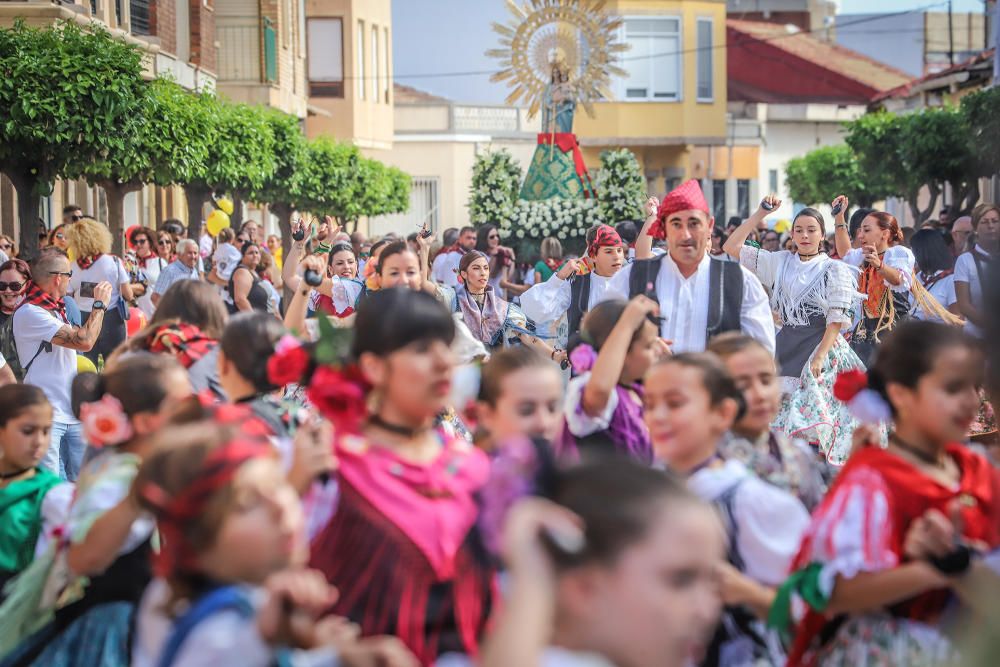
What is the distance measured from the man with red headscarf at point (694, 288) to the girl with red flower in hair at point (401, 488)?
3.12 metres

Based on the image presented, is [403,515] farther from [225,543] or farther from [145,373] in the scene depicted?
[145,373]

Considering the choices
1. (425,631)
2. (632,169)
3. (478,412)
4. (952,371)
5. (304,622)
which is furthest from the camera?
(632,169)

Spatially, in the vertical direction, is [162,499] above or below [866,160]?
below

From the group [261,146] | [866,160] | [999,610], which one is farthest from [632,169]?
[999,610]

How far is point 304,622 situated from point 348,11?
176 feet

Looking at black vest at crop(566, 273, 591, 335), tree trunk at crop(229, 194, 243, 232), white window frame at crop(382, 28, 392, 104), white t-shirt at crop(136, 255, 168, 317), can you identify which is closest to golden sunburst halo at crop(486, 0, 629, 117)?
tree trunk at crop(229, 194, 243, 232)

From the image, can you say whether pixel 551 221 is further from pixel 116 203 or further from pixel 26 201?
pixel 26 201

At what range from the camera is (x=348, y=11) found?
55.3 metres

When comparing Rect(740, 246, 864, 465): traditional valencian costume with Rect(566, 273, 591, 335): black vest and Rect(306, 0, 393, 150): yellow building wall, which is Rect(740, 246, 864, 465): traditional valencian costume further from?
Rect(306, 0, 393, 150): yellow building wall

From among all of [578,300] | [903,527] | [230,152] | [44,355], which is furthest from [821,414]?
[230,152]

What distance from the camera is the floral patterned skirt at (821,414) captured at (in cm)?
955

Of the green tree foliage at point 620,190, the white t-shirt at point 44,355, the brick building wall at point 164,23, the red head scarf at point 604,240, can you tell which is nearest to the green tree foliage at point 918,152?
the green tree foliage at point 620,190

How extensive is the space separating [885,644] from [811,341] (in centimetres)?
675

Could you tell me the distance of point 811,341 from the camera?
34.2 feet
